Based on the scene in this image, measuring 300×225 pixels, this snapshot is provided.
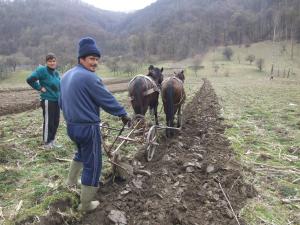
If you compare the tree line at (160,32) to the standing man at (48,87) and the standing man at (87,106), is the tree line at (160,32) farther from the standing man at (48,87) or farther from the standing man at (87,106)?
the standing man at (87,106)

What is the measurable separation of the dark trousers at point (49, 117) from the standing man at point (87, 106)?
278 centimetres

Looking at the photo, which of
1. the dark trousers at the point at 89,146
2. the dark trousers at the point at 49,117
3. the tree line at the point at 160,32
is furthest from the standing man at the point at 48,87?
the tree line at the point at 160,32

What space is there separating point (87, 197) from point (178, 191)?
1.58 m

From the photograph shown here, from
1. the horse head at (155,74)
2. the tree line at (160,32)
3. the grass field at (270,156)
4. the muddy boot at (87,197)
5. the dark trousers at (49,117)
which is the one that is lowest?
the grass field at (270,156)

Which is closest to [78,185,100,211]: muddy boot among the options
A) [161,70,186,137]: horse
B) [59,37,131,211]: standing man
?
[59,37,131,211]: standing man

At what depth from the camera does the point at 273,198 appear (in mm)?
5074

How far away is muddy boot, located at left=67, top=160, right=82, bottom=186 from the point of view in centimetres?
504

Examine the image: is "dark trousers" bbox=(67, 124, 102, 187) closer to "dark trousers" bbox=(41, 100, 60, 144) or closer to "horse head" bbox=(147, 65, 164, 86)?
"dark trousers" bbox=(41, 100, 60, 144)

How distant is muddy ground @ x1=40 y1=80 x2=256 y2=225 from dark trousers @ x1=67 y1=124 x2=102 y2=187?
55 centimetres

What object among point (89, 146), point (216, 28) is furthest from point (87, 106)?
point (216, 28)

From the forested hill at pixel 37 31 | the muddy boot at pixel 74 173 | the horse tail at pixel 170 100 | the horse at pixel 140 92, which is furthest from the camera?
the forested hill at pixel 37 31

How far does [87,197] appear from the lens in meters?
4.46

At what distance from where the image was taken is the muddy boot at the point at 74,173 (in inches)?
199

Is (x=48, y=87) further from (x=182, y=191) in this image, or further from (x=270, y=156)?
(x=270, y=156)
